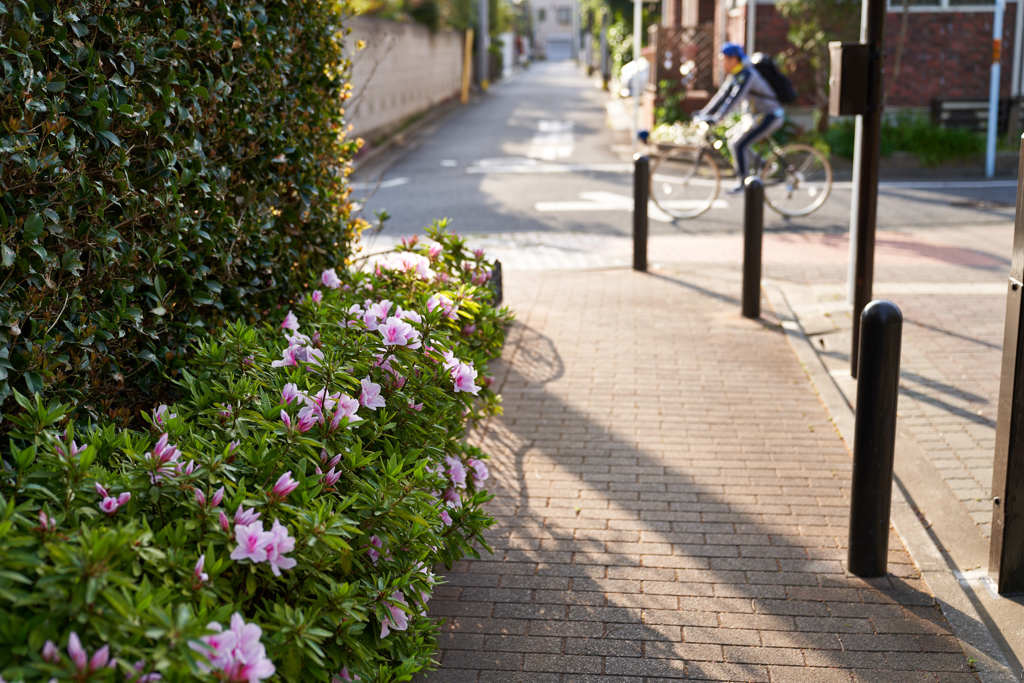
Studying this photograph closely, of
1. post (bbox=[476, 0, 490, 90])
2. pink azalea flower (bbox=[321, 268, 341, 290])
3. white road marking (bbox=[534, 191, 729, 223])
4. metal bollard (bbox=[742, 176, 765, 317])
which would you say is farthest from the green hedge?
post (bbox=[476, 0, 490, 90])

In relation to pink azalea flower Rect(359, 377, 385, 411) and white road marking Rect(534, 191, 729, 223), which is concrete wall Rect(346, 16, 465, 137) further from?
pink azalea flower Rect(359, 377, 385, 411)

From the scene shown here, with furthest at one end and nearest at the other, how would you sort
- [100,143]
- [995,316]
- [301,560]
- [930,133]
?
[930,133] < [995,316] < [100,143] < [301,560]

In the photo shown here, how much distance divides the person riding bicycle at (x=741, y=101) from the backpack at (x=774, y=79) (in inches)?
4.0

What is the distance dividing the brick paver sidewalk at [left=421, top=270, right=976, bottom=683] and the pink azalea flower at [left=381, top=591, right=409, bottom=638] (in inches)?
23.1

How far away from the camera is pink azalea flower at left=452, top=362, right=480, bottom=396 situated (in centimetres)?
397

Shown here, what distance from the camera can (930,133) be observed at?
1872 centimetres

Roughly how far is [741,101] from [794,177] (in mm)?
1336

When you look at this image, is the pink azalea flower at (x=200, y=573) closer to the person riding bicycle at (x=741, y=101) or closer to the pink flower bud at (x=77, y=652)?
the pink flower bud at (x=77, y=652)

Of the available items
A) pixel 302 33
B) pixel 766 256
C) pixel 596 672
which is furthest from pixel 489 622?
pixel 766 256

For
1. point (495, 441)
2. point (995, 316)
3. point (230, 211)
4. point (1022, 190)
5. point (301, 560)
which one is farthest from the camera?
point (995, 316)

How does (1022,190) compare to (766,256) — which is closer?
(1022,190)

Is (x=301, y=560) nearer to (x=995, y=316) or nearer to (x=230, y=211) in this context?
(x=230, y=211)

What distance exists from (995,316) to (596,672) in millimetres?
6281

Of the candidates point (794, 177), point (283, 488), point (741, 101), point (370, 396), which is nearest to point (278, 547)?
point (283, 488)
